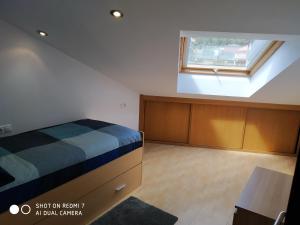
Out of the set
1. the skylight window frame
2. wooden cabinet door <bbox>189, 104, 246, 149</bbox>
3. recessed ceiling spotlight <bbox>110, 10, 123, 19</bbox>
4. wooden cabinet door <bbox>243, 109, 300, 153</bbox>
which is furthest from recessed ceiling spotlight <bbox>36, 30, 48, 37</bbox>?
wooden cabinet door <bbox>243, 109, 300, 153</bbox>

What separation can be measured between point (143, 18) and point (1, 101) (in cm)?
151

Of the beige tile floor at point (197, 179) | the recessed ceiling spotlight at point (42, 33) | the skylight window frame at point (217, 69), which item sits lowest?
the beige tile floor at point (197, 179)

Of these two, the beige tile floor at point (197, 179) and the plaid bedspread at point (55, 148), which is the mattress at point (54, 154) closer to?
the plaid bedspread at point (55, 148)

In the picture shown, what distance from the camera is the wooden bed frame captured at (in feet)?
5.12

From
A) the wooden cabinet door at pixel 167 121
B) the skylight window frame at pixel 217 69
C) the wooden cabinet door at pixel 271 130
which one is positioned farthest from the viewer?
the wooden cabinet door at pixel 167 121

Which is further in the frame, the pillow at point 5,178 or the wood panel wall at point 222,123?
the wood panel wall at point 222,123

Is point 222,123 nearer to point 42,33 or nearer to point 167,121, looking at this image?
point 167,121

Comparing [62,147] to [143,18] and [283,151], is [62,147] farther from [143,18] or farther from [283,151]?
[283,151]

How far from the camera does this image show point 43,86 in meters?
A: 2.50

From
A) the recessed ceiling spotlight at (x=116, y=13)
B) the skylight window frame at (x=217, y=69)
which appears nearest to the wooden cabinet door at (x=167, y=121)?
the skylight window frame at (x=217, y=69)

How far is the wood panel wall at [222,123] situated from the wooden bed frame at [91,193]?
56.2 inches

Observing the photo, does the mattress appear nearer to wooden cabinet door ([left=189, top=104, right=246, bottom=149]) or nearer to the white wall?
the white wall

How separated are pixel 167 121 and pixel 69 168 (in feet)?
7.49

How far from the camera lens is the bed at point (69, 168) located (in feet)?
→ 4.91
